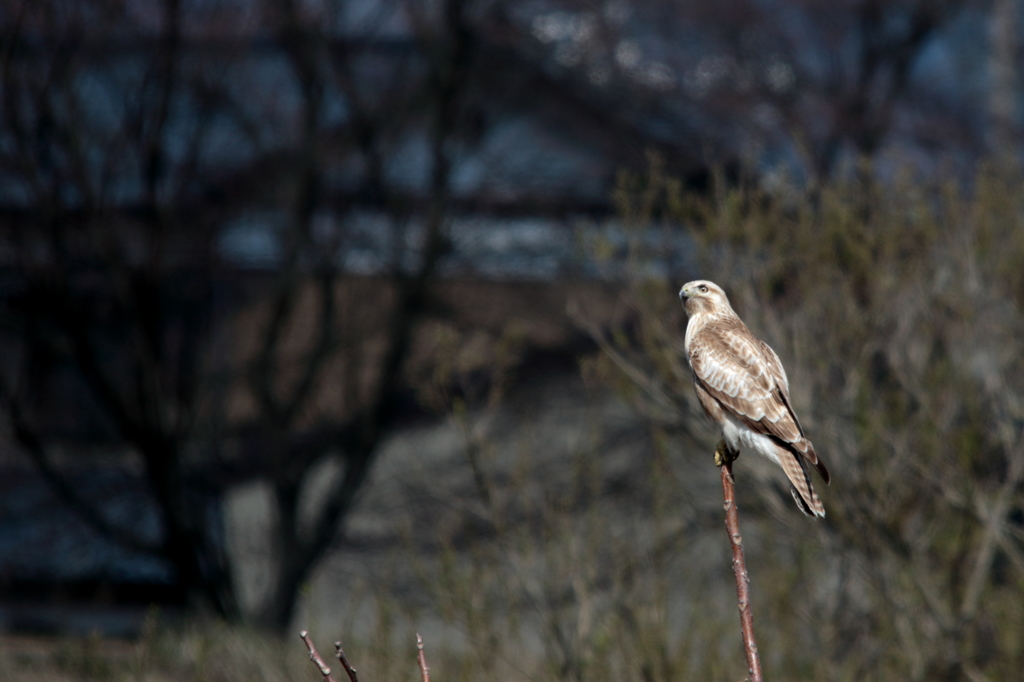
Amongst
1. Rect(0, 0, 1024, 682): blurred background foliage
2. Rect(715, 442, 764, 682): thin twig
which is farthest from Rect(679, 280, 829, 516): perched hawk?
Rect(0, 0, 1024, 682): blurred background foliage

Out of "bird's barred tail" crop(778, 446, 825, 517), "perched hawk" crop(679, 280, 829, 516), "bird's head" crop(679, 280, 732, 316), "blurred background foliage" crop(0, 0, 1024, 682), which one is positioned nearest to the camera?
"bird's barred tail" crop(778, 446, 825, 517)

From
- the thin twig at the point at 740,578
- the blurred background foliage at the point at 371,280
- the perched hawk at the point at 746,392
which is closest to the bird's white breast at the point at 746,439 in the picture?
the perched hawk at the point at 746,392

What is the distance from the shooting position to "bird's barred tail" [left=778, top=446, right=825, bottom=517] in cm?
155

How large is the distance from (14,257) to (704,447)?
5424 mm

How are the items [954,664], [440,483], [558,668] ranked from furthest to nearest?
[440,483] < [558,668] < [954,664]

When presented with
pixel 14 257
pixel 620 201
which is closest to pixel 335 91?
pixel 14 257

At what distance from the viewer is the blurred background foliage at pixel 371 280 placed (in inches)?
236

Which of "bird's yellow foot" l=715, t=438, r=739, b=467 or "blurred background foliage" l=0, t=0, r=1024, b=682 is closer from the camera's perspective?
"bird's yellow foot" l=715, t=438, r=739, b=467

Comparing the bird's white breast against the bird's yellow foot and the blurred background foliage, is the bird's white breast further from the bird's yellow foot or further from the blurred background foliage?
the blurred background foliage

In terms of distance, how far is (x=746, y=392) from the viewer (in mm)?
1793

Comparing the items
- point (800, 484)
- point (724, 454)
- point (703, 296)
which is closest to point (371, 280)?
point (703, 296)

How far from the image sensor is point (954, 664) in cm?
416

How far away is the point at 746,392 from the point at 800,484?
0.21m

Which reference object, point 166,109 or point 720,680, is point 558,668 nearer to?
point 720,680
